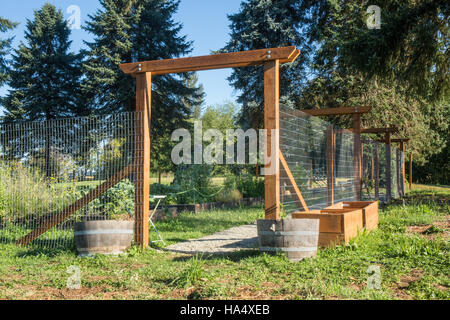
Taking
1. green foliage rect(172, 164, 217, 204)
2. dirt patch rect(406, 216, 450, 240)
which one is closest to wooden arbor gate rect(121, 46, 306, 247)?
dirt patch rect(406, 216, 450, 240)

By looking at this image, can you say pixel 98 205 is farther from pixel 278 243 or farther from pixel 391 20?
pixel 391 20

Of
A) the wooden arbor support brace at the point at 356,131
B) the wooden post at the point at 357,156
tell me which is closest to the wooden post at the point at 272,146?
the wooden arbor support brace at the point at 356,131

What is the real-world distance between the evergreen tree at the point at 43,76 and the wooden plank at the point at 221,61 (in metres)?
13.9

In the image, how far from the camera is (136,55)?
18.5 metres

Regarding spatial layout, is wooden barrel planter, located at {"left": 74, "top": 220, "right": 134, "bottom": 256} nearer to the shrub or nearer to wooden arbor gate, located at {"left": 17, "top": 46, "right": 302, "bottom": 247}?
wooden arbor gate, located at {"left": 17, "top": 46, "right": 302, "bottom": 247}

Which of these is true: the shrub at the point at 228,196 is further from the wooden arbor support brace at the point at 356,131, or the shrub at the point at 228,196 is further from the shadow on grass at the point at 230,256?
the shadow on grass at the point at 230,256

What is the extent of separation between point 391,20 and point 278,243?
6.98 m

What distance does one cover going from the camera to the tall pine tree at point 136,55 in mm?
17422

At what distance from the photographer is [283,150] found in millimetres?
5621

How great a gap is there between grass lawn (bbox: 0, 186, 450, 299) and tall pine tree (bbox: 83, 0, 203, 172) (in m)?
12.4

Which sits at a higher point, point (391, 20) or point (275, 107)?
point (391, 20)

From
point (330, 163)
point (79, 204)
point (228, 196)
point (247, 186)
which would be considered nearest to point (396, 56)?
point (330, 163)
